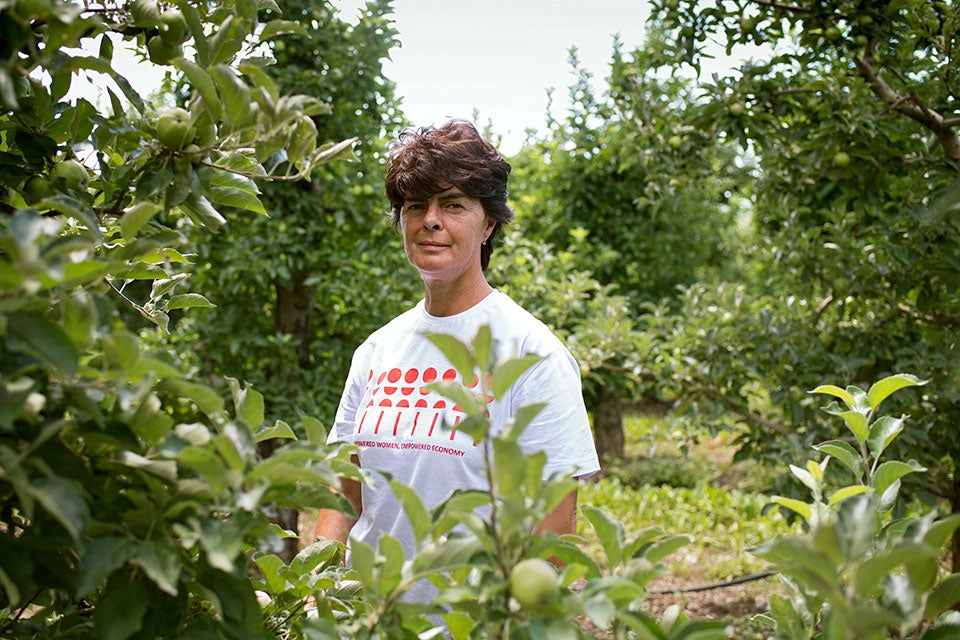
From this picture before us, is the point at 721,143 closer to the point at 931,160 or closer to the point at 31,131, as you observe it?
the point at 931,160

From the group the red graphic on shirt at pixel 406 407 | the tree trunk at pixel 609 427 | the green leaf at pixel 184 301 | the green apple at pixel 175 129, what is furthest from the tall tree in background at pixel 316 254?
the tree trunk at pixel 609 427

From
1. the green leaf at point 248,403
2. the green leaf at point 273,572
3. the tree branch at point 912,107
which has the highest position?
the tree branch at point 912,107

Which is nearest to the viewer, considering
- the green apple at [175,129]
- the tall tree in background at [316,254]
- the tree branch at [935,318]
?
the green apple at [175,129]

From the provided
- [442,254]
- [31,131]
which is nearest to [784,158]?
[442,254]

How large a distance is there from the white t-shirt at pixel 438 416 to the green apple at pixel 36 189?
72 centimetres

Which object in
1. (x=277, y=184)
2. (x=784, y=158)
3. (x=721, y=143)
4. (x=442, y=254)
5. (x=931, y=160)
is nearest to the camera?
(x=442, y=254)

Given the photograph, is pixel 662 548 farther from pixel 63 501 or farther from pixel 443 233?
pixel 443 233

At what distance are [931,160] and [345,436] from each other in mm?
2291

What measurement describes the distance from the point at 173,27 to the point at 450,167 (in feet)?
2.69

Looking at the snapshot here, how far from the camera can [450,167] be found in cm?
179

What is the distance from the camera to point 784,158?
3.30 m

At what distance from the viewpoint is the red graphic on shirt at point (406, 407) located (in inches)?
67.8

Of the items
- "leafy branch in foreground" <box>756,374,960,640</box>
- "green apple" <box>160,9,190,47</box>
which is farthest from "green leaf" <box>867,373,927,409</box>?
"green apple" <box>160,9,190,47</box>

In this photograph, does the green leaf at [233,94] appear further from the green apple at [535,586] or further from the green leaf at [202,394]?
the green apple at [535,586]
